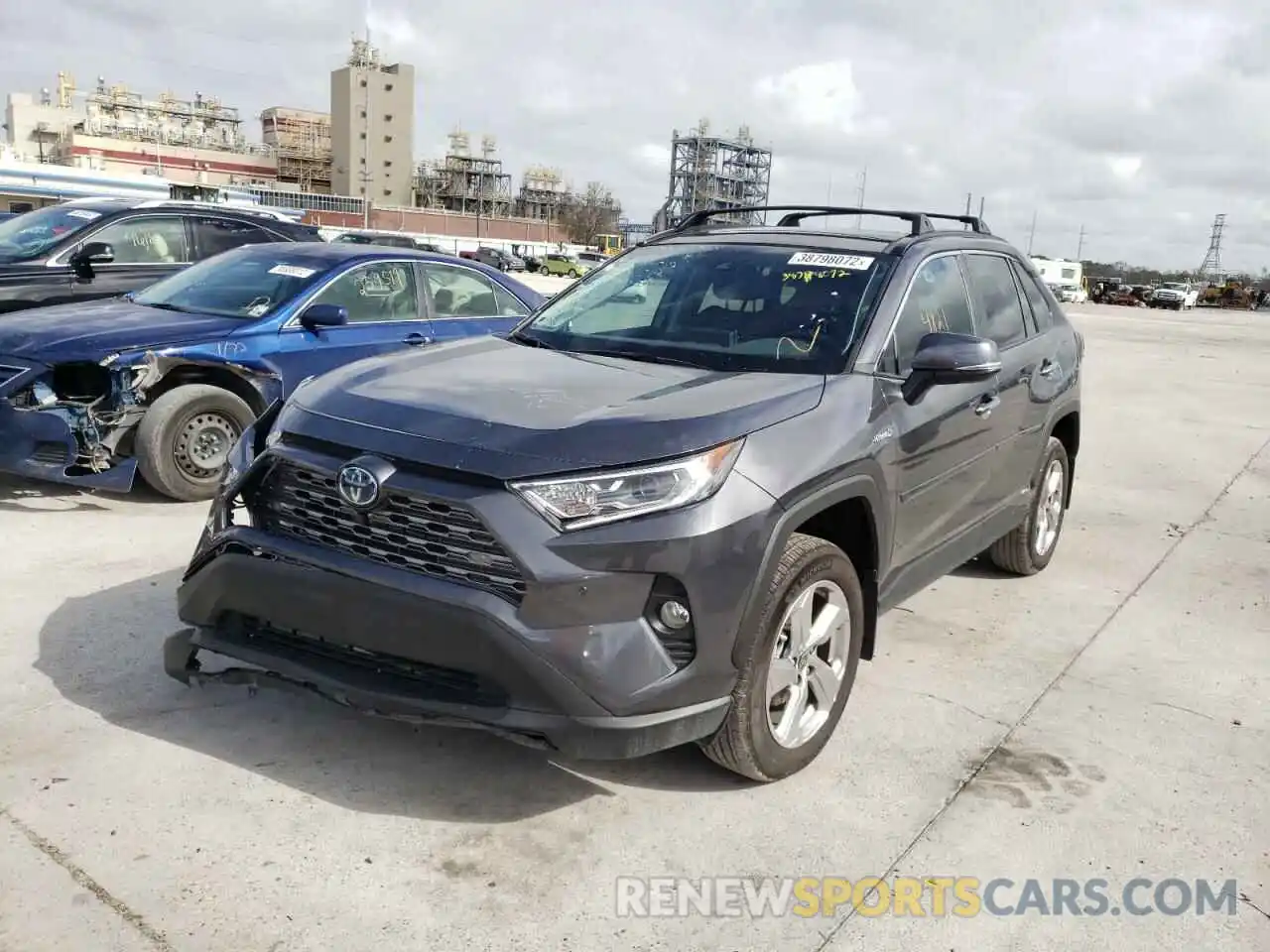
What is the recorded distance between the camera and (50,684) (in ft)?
12.5

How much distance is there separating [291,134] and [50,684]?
138659mm

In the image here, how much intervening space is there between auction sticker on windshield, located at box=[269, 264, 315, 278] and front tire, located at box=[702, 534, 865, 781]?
4.55m

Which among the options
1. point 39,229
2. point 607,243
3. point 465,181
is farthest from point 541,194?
point 39,229

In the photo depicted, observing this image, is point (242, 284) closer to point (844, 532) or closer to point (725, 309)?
point (725, 309)

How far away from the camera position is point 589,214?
132875mm

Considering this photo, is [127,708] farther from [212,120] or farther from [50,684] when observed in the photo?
[212,120]

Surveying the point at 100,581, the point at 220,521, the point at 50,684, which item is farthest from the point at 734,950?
the point at 100,581

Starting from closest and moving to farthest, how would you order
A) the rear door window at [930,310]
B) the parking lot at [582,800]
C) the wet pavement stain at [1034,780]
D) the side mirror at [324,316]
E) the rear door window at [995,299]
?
the parking lot at [582,800] < the wet pavement stain at [1034,780] < the rear door window at [930,310] < the rear door window at [995,299] < the side mirror at [324,316]

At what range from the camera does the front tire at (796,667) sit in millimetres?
3115

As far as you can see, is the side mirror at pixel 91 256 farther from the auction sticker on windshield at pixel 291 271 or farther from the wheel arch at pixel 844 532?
the wheel arch at pixel 844 532

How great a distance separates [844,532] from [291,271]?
4593 millimetres

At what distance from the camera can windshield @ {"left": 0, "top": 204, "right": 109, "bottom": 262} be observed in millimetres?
8508

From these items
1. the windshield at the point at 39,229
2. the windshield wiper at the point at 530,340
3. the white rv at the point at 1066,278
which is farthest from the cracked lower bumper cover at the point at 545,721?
the white rv at the point at 1066,278

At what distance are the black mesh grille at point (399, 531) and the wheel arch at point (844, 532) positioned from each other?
69 cm
